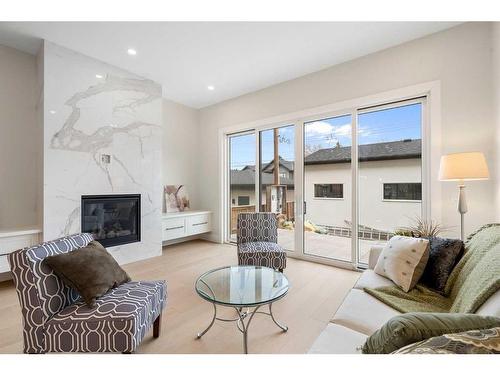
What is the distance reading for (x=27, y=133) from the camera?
3.20m

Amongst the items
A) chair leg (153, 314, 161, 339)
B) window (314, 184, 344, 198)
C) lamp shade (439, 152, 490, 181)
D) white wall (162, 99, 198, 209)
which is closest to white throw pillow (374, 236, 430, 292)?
lamp shade (439, 152, 490, 181)

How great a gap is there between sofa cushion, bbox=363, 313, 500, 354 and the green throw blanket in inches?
14.1

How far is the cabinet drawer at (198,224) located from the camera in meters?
4.63

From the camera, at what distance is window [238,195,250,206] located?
4.68m

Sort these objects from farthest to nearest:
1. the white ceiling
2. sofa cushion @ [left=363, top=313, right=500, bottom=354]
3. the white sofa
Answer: the white ceiling < the white sofa < sofa cushion @ [left=363, top=313, right=500, bottom=354]

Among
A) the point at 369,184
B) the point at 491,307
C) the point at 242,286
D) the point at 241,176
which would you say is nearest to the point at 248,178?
the point at 241,176

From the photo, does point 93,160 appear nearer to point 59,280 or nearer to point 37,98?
point 37,98

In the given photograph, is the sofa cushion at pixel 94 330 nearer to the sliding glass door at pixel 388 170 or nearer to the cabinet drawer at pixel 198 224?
the sliding glass door at pixel 388 170

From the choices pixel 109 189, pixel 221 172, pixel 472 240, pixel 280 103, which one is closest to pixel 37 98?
pixel 109 189

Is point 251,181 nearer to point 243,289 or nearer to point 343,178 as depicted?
point 343,178

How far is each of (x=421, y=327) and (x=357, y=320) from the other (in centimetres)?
58

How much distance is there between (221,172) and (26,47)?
10.7ft

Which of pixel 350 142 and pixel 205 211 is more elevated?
pixel 350 142

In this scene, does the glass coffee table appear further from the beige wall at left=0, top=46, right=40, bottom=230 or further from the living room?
the beige wall at left=0, top=46, right=40, bottom=230
